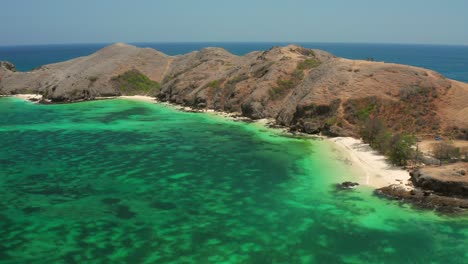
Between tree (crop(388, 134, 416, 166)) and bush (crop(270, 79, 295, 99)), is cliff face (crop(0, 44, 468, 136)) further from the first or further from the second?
tree (crop(388, 134, 416, 166))

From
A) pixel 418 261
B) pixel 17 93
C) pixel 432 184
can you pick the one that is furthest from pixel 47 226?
pixel 17 93

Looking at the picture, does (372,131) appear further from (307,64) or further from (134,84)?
(134,84)

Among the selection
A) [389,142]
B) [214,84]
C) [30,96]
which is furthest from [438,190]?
[30,96]

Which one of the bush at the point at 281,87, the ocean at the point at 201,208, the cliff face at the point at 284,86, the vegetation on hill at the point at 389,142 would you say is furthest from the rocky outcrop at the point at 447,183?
the bush at the point at 281,87

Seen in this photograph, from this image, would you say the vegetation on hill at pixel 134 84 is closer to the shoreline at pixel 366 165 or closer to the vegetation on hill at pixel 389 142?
the shoreline at pixel 366 165

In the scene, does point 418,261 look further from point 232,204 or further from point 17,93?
point 17,93
